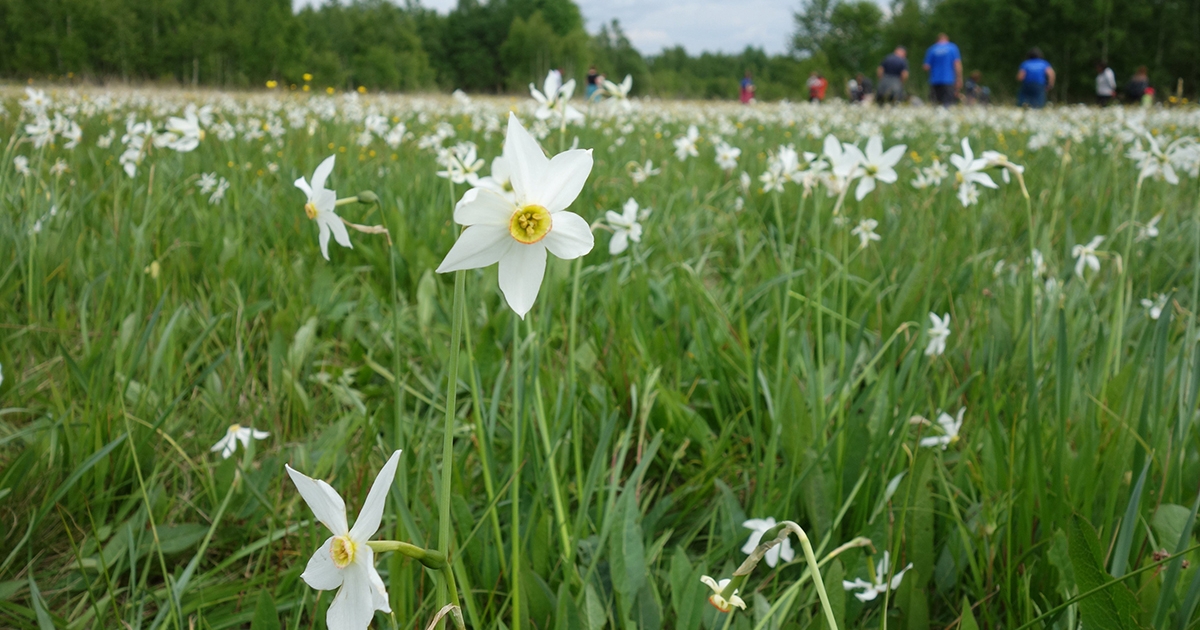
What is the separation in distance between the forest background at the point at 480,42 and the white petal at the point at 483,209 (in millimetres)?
9265

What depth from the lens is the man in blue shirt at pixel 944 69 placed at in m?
16.2

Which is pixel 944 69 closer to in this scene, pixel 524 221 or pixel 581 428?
pixel 581 428

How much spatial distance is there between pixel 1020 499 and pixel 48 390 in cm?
216

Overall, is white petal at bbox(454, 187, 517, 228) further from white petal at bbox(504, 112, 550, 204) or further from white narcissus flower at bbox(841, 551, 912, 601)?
white narcissus flower at bbox(841, 551, 912, 601)

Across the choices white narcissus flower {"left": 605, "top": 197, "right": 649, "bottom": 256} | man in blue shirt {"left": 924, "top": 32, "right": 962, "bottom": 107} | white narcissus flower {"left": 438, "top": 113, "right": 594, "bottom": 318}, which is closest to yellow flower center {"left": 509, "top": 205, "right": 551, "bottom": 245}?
white narcissus flower {"left": 438, "top": 113, "right": 594, "bottom": 318}

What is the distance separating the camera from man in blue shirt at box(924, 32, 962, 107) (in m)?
16.2

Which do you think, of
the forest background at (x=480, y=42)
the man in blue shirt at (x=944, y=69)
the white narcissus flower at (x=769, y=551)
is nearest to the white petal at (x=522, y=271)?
the white narcissus flower at (x=769, y=551)

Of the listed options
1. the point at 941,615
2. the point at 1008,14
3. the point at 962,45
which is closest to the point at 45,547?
the point at 941,615

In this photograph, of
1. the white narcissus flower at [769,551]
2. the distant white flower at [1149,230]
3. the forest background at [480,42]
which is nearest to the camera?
the white narcissus flower at [769,551]

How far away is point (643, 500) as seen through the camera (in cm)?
159

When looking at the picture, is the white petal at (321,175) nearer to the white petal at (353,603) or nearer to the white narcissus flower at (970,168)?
the white petal at (353,603)

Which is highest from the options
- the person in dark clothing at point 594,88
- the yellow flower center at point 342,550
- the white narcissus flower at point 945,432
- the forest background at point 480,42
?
the forest background at point 480,42

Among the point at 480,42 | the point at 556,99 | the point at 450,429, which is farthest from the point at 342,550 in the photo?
the point at 480,42

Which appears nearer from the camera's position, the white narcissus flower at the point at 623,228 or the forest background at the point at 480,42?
the white narcissus flower at the point at 623,228
